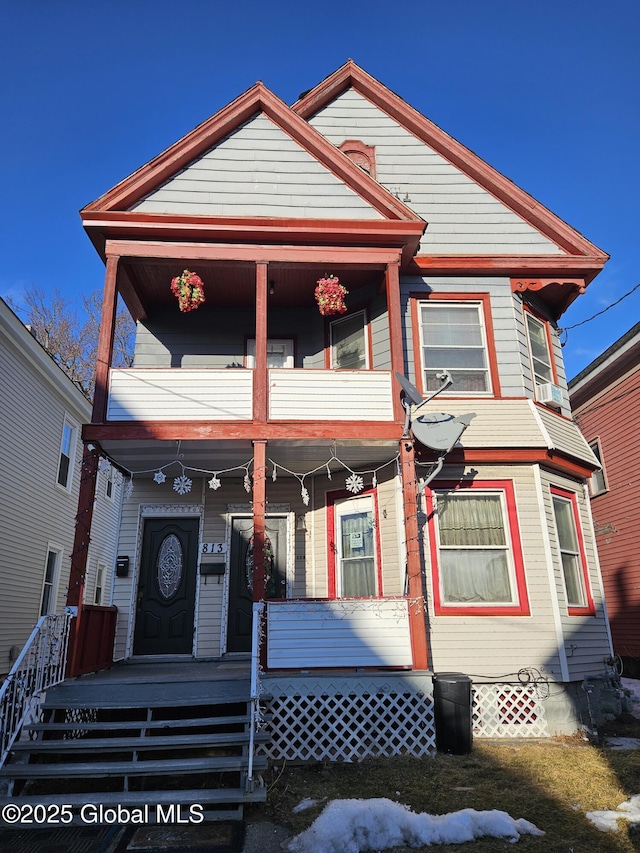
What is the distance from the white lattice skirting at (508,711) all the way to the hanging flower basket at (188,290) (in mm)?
6682

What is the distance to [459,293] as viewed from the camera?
9883 millimetres

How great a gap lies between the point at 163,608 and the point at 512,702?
17.4 ft

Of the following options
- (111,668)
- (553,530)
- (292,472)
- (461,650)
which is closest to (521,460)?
(553,530)

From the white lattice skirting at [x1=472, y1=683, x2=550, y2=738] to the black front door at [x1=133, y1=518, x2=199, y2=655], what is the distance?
4.33m

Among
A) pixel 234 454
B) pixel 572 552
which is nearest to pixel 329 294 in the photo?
pixel 234 454

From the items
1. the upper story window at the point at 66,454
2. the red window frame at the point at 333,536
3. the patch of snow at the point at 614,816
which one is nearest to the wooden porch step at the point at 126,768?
the patch of snow at the point at 614,816

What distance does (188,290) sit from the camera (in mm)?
8703

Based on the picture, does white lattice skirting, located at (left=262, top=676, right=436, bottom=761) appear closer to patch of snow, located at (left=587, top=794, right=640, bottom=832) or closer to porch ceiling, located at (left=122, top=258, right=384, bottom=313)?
patch of snow, located at (left=587, top=794, right=640, bottom=832)

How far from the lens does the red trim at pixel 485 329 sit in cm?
939

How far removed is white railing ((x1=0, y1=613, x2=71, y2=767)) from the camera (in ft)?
18.7

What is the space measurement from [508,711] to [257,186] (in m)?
8.36

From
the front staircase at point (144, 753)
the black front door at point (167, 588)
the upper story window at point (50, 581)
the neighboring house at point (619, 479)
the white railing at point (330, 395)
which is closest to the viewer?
the front staircase at point (144, 753)

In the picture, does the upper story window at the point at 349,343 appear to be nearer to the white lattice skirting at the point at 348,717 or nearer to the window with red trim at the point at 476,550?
the window with red trim at the point at 476,550

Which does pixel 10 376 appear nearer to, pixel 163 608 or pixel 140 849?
pixel 163 608
